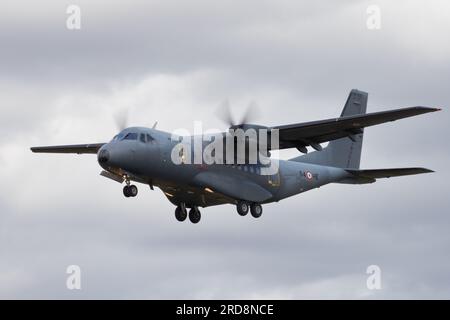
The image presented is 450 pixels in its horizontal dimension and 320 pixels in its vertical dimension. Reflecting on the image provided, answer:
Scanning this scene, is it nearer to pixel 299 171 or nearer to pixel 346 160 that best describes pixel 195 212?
pixel 299 171

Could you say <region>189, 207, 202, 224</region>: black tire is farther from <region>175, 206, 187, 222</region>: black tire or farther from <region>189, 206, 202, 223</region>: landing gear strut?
<region>175, 206, 187, 222</region>: black tire

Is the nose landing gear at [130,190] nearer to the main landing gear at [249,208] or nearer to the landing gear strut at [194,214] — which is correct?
the landing gear strut at [194,214]

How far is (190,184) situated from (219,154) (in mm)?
1960

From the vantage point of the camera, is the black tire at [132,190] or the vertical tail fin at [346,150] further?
the vertical tail fin at [346,150]

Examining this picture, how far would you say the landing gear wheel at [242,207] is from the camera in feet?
132

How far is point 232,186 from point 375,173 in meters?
6.32

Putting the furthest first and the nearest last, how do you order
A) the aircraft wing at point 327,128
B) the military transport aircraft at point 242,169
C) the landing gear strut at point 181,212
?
the landing gear strut at point 181,212, the military transport aircraft at point 242,169, the aircraft wing at point 327,128

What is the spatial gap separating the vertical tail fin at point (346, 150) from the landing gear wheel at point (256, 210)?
4164 millimetres

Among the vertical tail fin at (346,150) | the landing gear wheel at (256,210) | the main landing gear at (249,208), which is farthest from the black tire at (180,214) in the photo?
the vertical tail fin at (346,150)

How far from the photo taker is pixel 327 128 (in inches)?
1511

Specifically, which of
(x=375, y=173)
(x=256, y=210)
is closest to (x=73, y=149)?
(x=256, y=210)

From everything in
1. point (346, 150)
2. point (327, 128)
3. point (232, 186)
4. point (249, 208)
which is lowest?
point (249, 208)

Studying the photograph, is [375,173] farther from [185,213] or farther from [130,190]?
[130,190]

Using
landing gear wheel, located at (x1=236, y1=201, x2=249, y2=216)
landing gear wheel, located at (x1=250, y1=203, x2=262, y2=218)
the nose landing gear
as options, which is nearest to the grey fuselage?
landing gear wheel, located at (x1=236, y1=201, x2=249, y2=216)
